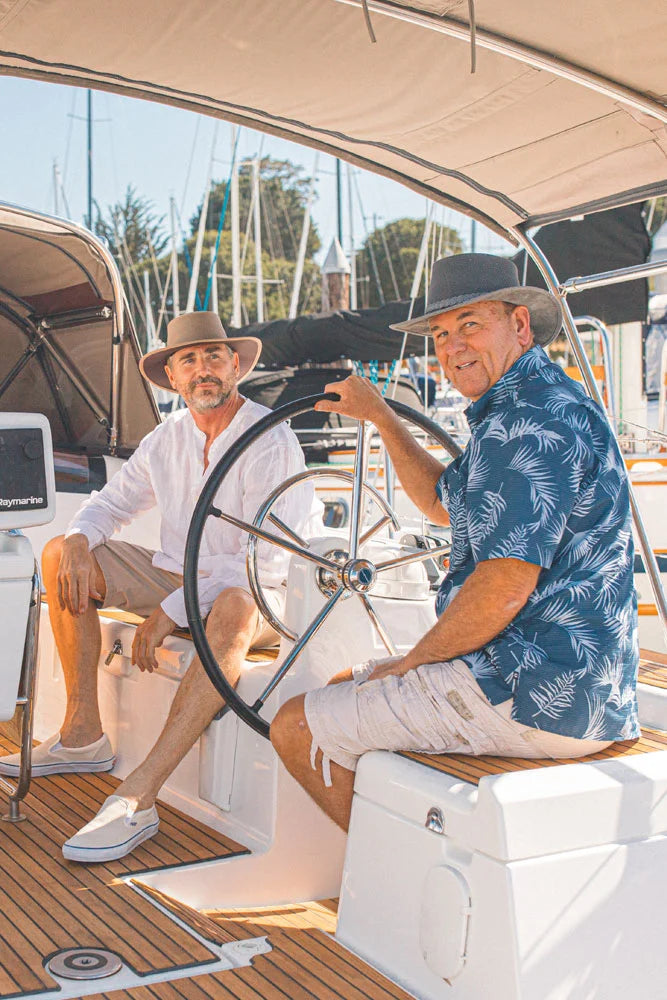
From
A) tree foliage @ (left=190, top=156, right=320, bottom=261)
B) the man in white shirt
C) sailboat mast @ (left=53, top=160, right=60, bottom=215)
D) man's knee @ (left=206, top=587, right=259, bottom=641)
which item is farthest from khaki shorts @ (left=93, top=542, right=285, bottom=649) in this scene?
A: tree foliage @ (left=190, top=156, right=320, bottom=261)

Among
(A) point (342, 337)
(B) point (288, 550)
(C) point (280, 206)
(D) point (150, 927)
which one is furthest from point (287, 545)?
(C) point (280, 206)

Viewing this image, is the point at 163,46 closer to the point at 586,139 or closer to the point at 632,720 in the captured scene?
the point at 586,139

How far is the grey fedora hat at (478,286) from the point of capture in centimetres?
188

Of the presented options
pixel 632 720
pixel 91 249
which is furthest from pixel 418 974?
pixel 91 249

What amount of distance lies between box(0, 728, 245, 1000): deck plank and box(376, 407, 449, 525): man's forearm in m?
0.87

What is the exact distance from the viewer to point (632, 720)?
1.80 m

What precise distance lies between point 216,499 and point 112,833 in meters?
0.83

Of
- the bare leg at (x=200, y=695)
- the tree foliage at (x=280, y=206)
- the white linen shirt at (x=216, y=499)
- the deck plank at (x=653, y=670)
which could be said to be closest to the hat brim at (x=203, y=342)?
the white linen shirt at (x=216, y=499)

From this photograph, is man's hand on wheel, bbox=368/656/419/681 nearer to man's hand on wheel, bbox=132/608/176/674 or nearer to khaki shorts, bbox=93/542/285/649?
man's hand on wheel, bbox=132/608/176/674

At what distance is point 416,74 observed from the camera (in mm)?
2117

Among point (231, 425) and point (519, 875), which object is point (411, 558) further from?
point (519, 875)

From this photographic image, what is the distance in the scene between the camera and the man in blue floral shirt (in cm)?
165

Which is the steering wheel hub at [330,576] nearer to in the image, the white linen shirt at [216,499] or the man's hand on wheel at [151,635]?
the white linen shirt at [216,499]

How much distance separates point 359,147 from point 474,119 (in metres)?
0.30
